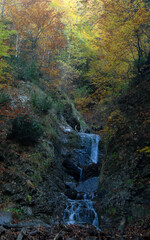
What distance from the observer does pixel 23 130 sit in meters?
9.30

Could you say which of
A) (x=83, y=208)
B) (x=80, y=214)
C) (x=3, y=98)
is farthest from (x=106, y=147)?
(x=3, y=98)

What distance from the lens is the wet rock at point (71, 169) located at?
12820mm

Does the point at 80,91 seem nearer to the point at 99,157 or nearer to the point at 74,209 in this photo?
the point at 99,157

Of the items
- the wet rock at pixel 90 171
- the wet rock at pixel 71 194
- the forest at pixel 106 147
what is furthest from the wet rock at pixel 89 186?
the wet rock at pixel 71 194

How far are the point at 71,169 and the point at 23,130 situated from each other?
508cm

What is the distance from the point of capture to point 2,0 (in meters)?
18.0

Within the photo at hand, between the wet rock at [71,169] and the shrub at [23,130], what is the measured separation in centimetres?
405

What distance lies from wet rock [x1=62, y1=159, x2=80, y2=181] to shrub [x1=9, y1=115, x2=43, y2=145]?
4045 mm

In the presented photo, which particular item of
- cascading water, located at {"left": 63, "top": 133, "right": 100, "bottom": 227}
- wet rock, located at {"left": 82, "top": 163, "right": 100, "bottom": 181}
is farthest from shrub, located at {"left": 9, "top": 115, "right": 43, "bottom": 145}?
wet rock, located at {"left": 82, "top": 163, "right": 100, "bottom": 181}

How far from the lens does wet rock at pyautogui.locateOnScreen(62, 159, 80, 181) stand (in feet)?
42.1

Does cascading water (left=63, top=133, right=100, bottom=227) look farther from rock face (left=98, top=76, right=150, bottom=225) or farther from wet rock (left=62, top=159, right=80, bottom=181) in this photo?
rock face (left=98, top=76, right=150, bottom=225)

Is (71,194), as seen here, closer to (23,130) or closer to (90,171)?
(90,171)

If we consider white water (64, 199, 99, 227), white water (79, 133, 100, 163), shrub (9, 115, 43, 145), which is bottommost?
white water (64, 199, 99, 227)

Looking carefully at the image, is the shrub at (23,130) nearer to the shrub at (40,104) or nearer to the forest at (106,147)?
the forest at (106,147)
